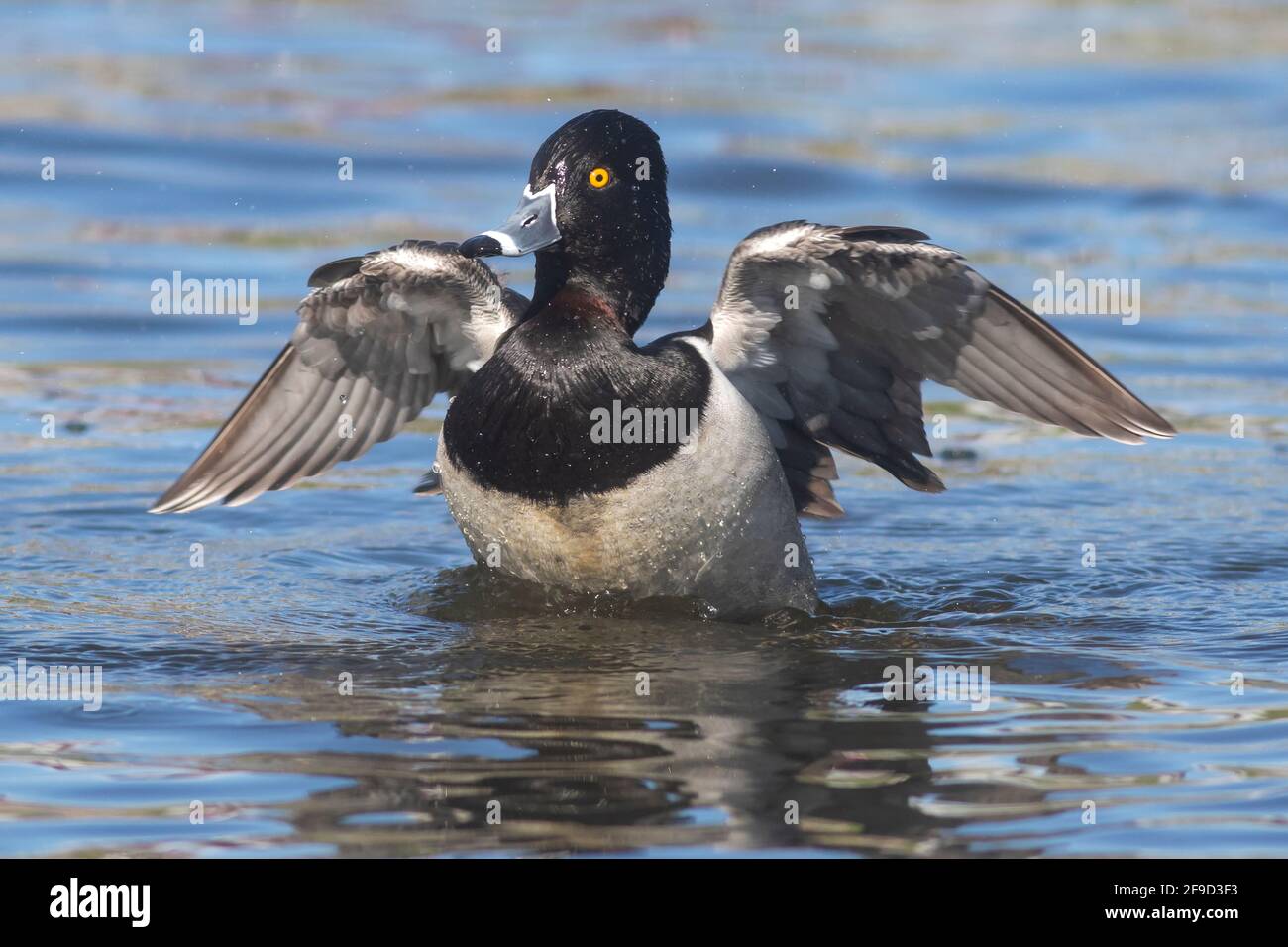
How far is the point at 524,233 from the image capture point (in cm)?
709

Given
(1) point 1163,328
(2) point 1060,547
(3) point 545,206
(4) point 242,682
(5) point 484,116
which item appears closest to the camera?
(4) point 242,682

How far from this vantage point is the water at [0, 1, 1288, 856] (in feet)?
18.5

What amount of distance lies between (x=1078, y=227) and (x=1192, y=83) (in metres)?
4.14

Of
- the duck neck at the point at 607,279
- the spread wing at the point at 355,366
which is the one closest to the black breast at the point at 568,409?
the duck neck at the point at 607,279

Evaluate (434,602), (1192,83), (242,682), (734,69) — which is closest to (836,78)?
(734,69)

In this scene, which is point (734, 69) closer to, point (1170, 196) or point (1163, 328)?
point (1170, 196)

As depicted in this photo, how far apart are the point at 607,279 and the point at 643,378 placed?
1.68 feet

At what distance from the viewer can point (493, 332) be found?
788cm

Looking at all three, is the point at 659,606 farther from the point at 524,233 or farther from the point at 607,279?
the point at 524,233

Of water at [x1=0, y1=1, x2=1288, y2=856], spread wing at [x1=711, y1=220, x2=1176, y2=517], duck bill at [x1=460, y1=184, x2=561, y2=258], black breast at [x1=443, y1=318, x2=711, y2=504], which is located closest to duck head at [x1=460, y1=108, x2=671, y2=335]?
duck bill at [x1=460, y1=184, x2=561, y2=258]

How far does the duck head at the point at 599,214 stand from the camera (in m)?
7.22

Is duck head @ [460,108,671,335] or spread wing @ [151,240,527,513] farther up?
duck head @ [460,108,671,335]

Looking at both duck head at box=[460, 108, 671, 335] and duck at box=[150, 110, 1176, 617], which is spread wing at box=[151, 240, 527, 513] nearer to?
duck at box=[150, 110, 1176, 617]

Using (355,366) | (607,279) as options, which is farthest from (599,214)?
(355,366)
